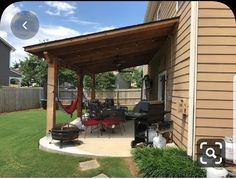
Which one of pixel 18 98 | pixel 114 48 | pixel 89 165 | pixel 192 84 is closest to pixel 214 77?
pixel 192 84

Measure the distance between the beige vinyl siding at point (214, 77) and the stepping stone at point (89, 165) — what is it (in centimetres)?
178

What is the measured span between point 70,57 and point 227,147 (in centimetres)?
508

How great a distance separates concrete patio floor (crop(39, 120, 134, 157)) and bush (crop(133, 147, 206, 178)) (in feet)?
3.02

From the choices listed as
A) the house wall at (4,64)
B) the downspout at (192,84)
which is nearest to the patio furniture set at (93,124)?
the downspout at (192,84)

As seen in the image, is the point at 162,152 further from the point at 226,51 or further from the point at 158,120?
the point at 226,51

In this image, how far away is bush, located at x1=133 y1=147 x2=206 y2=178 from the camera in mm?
3880

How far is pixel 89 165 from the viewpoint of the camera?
5.00 metres

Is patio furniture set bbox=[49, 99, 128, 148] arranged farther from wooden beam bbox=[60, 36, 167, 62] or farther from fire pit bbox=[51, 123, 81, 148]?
wooden beam bbox=[60, 36, 167, 62]

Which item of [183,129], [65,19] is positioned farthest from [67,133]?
[65,19]

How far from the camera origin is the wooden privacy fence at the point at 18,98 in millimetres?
15438

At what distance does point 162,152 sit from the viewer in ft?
16.1

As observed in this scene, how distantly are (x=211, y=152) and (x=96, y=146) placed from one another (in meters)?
2.64

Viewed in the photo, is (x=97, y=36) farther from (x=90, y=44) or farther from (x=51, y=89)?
(x=51, y=89)

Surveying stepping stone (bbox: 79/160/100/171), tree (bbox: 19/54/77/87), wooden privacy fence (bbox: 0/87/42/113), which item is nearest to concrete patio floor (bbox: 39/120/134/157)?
stepping stone (bbox: 79/160/100/171)
